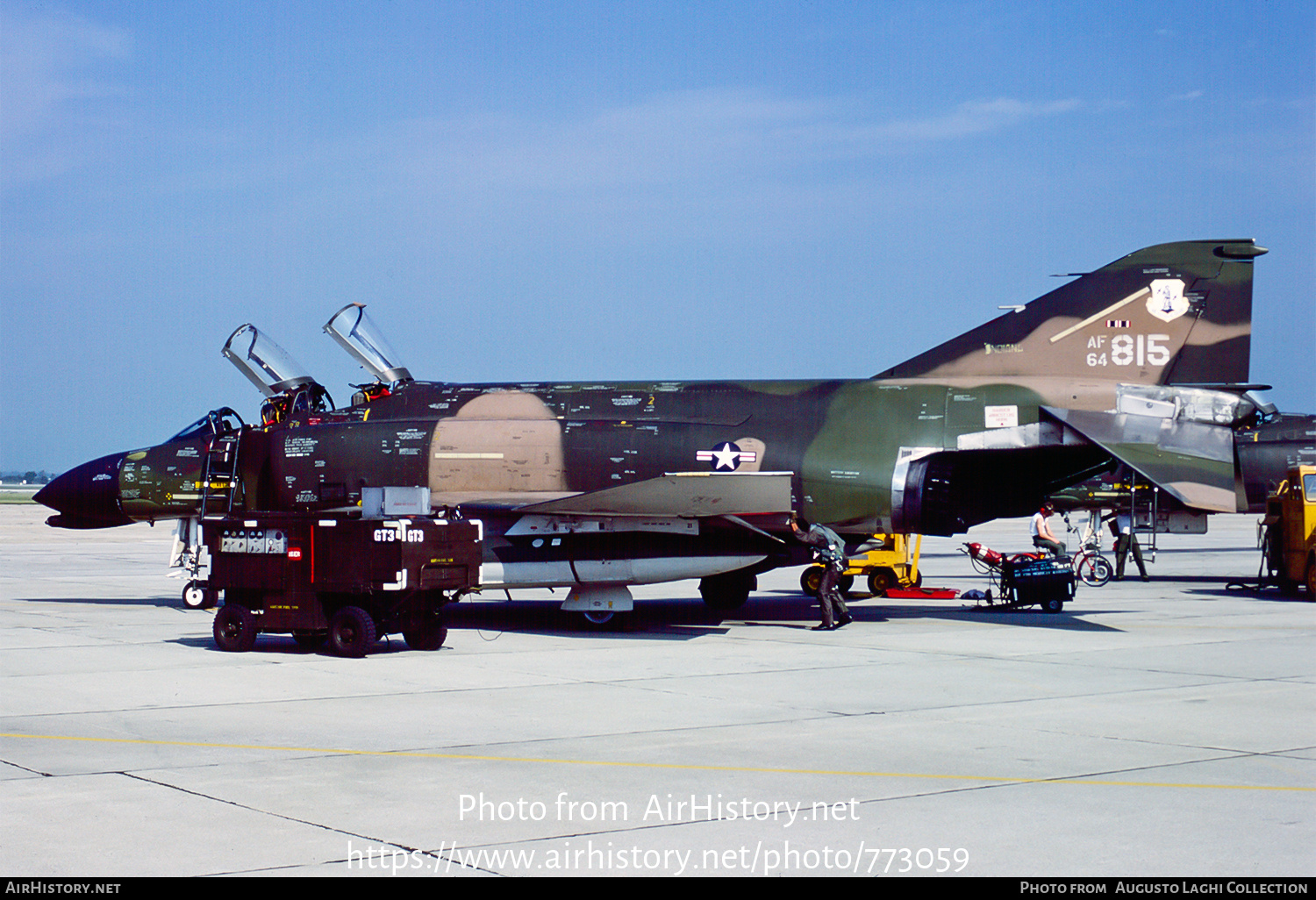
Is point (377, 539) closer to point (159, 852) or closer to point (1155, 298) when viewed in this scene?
point (159, 852)

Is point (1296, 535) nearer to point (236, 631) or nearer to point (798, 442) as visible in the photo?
point (798, 442)

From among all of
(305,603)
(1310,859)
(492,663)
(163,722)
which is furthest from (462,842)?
(305,603)

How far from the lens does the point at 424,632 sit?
1416 centimetres

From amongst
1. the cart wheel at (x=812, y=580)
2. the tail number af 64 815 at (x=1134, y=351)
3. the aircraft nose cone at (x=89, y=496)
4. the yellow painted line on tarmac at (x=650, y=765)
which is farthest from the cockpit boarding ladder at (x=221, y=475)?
the tail number af 64 815 at (x=1134, y=351)

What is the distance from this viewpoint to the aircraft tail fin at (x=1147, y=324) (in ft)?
54.0

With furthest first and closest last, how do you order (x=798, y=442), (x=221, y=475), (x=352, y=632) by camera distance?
(x=221, y=475), (x=798, y=442), (x=352, y=632)

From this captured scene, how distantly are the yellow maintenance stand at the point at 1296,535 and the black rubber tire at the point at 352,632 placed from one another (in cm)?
1574

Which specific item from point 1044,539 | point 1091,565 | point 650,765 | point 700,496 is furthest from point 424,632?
point 1091,565

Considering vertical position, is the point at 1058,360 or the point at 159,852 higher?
the point at 1058,360

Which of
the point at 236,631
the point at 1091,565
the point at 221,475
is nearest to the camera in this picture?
the point at 236,631

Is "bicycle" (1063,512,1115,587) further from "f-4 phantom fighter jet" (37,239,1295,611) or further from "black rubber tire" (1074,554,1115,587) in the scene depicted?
"f-4 phantom fighter jet" (37,239,1295,611)

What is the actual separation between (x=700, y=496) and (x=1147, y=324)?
21.0 feet

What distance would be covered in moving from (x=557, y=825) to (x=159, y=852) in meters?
1.82

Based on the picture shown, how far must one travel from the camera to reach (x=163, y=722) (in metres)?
9.27
